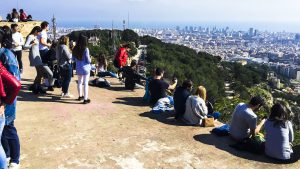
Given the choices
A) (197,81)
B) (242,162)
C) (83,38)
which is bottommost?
(197,81)

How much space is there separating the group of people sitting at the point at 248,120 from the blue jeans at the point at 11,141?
11.9 ft

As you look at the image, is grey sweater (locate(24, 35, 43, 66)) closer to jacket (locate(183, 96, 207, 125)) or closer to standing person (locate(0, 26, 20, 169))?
jacket (locate(183, 96, 207, 125))

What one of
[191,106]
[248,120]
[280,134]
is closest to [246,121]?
[248,120]

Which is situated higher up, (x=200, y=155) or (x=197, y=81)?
(x=200, y=155)

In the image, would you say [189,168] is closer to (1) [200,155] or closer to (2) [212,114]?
(1) [200,155]

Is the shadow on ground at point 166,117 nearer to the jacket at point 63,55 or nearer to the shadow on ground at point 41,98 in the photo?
the shadow on ground at point 41,98

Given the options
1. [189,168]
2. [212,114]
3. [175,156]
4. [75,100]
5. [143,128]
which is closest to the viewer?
[189,168]

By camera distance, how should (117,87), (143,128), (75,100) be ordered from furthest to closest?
(117,87)
(75,100)
(143,128)

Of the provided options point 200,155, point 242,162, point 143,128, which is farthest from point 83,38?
point 242,162

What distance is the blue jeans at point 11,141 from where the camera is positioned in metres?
4.91

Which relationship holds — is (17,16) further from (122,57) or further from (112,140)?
(112,140)

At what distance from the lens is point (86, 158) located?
602 cm

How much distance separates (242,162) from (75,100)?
458cm

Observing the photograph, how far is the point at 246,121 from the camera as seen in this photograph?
6.83 metres
